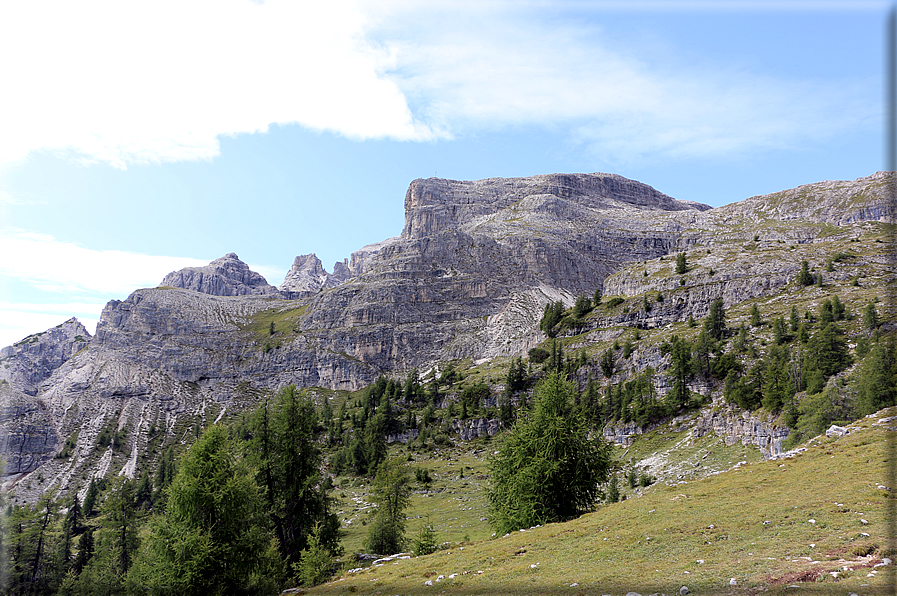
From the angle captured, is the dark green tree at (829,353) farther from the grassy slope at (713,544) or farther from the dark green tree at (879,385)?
the grassy slope at (713,544)

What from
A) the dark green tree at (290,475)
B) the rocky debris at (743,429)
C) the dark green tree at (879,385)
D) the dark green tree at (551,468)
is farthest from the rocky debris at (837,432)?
the dark green tree at (290,475)

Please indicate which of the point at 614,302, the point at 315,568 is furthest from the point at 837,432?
the point at 614,302

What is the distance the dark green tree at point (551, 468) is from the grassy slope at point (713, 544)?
5.70m

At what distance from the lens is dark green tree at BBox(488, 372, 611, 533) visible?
34.6 meters

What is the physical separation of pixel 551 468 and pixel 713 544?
17.0m

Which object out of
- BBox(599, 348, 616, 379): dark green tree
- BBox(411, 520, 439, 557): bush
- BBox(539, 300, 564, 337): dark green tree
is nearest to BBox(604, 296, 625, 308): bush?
BBox(539, 300, 564, 337): dark green tree

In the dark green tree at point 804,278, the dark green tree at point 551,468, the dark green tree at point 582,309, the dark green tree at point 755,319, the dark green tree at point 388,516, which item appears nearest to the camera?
the dark green tree at point 551,468

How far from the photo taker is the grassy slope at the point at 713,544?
13.9m

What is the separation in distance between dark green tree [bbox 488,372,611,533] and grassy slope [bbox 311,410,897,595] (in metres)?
5.70

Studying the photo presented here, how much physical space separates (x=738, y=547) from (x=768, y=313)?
443ft

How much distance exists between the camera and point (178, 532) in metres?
29.9

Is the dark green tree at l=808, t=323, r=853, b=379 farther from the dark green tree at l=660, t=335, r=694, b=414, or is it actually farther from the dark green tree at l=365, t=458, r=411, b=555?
the dark green tree at l=365, t=458, r=411, b=555

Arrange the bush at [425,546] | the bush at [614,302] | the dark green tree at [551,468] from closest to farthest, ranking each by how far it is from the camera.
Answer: the bush at [425,546]
the dark green tree at [551,468]
the bush at [614,302]

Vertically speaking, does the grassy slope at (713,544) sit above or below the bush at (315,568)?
above
